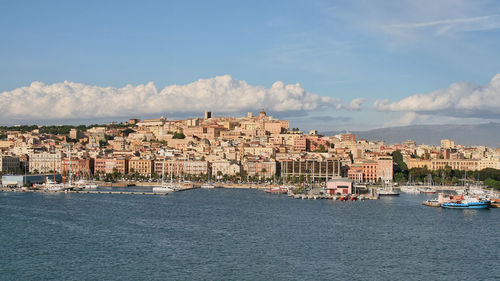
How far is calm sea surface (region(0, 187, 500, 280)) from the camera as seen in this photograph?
1622cm

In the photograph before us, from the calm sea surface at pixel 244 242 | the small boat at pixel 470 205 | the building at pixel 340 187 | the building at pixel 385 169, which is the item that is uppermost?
the building at pixel 385 169

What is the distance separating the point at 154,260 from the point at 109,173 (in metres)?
38.2

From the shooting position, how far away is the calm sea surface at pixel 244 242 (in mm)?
16219

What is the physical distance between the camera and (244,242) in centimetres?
2009

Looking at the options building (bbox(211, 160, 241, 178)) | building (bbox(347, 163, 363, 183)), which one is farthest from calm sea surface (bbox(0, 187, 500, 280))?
building (bbox(347, 163, 363, 183))

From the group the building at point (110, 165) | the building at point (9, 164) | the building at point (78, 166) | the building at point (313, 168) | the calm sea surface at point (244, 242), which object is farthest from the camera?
the building at point (110, 165)

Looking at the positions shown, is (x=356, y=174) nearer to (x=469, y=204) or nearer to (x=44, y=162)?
(x=469, y=204)

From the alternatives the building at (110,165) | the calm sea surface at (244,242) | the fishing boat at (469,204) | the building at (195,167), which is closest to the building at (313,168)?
the building at (195,167)

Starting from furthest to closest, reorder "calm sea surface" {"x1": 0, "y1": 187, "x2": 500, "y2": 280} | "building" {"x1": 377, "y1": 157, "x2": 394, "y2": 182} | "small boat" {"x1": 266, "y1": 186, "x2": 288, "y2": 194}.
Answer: "building" {"x1": 377, "y1": 157, "x2": 394, "y2": 182} < "small boat" {"x1": 266, "y1": 186, "x2": 288, "y2": 194} < "calm sea surface" {"x1": 0, "y1": 187, "x2": 500, "y2": 280}

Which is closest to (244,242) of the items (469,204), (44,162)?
(469,204)

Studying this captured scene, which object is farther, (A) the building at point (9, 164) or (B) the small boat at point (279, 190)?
(A) the building at point (9, 164)

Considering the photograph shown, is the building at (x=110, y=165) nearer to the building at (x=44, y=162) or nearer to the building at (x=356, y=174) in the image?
the building at (x=44, y=162)

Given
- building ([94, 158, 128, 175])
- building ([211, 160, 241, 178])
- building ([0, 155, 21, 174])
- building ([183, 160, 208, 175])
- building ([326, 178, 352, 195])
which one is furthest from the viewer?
building ([94, 158, 128, 175])

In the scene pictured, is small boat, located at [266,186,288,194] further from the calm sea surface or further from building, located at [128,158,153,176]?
building, located at [128,158,153,176]
